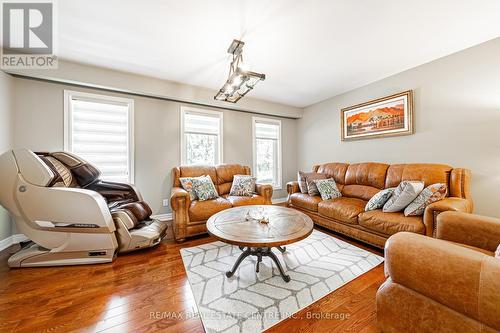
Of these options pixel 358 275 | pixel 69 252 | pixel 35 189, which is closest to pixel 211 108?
pixel 35 189

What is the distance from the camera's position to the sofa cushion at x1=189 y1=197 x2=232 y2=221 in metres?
2.58

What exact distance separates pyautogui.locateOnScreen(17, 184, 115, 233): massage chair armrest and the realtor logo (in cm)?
164

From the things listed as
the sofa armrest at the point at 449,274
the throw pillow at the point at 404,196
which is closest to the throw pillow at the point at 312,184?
the throw pillow at the point at 404,196

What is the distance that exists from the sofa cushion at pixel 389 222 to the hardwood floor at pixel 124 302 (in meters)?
0.43

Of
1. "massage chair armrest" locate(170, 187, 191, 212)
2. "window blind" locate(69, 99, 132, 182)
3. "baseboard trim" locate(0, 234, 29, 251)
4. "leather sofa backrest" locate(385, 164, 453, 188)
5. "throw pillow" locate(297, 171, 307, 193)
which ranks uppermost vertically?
"window blind" locate(69, 99, 132, 182)

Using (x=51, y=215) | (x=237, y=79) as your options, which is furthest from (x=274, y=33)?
(x=51, y=215)

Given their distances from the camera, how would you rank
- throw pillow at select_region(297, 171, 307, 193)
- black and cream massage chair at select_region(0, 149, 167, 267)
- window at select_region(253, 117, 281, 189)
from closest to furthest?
1. black and cream massage chair at select_region(0, 149, 167, 267)
2. throw pillow at select_region(297, 171, 307, 193)
3. window at select_region(253, 117, 281, 189)

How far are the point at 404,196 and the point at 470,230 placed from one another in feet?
2.66

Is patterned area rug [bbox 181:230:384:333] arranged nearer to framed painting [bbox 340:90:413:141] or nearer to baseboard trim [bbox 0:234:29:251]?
framed painting [bbox 340:90:413:141]

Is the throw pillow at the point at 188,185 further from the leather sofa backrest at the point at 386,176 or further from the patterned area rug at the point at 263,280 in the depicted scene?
the leather sofa backrest at the point at 386,176

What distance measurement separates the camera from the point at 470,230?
134 cm

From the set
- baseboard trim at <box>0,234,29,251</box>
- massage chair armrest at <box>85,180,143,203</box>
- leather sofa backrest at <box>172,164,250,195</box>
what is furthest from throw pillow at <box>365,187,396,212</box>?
baseboard trim at <box>0,234,29,251</box>

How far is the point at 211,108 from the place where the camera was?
3.83m

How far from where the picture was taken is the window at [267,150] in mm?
4465
